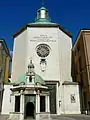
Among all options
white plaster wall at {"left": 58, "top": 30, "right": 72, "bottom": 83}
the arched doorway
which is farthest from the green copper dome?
the arched doorway

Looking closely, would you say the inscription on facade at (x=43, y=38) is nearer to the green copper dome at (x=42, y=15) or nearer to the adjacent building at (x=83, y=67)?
the adjacent building at (x=83, y=67)

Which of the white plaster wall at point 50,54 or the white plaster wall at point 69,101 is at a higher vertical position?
the white plaster wall at point 50,54

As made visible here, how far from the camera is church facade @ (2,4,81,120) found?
31594 mm

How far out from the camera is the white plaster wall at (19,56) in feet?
113

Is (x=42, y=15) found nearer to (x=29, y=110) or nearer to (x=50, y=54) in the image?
(x=50, y=54)

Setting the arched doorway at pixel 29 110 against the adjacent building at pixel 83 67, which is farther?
the adjacent building at pixel 83 67

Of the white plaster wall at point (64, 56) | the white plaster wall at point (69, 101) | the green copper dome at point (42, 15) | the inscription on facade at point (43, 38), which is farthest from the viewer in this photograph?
the green copper dome at point (42, 15)

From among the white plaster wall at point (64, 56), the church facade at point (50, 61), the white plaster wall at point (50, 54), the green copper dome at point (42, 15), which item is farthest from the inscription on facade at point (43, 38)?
the green copper dome at point (42, 15)

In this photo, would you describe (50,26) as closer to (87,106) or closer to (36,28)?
(36,28)

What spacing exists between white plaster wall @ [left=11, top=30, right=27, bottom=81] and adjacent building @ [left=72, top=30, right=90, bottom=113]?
11.3 m

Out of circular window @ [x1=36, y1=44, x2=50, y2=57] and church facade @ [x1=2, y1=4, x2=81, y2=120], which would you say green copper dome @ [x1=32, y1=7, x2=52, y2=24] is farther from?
circular window @ [x1=36, y1=44, x2=50, y2=57]

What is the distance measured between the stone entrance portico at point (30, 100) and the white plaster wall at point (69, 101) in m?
12.7

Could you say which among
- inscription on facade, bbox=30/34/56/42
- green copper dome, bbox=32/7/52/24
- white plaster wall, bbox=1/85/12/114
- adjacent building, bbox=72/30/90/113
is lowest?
white plaster wall, bbox=1/85/12/114

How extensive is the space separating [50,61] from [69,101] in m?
8.70
